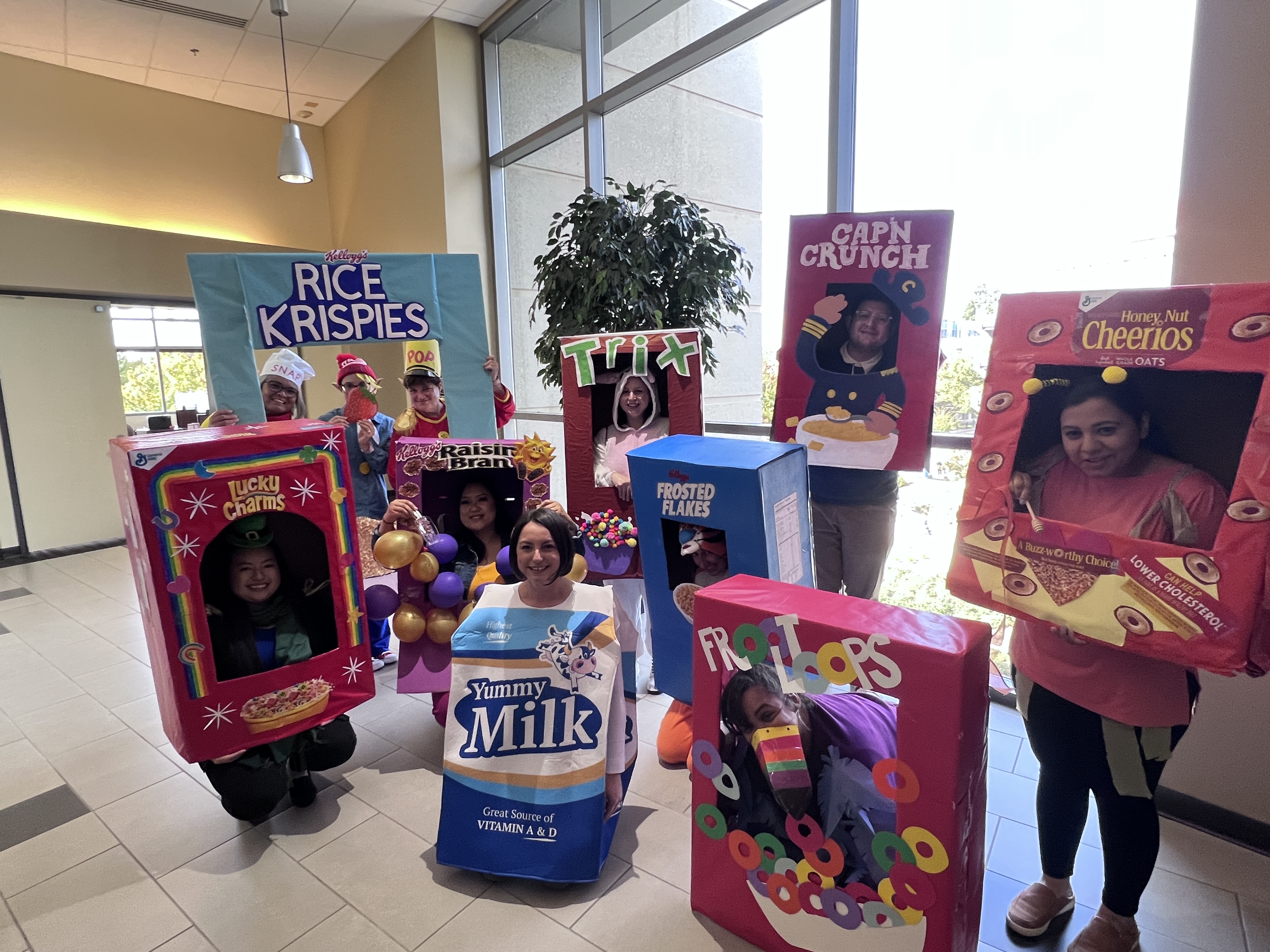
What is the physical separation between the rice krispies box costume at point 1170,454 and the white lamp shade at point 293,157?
5086 millimetres

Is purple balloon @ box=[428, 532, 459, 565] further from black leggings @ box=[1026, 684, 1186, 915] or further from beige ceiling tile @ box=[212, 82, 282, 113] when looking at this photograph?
beige ceiling tile @ box=[212, 82, 282, 113]

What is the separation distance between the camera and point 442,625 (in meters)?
2.41

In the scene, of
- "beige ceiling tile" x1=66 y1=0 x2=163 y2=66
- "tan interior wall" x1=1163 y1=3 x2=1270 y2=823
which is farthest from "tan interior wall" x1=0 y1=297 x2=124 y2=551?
"tan interior wall" x1=1163 y1=3 x2=1270 y2=823

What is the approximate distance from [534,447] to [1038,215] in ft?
6.82

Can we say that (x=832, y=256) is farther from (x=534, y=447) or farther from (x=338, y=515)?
(x=338, y=515)

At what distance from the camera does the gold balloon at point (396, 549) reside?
2.28 m

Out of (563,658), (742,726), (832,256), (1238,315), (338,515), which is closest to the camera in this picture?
(1238,315)

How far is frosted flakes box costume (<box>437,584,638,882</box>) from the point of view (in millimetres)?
1809

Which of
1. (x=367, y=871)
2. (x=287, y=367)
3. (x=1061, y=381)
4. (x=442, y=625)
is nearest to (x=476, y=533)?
(x=442, y=625)

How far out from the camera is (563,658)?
1.89 m

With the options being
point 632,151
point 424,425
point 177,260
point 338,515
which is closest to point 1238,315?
point 338,515

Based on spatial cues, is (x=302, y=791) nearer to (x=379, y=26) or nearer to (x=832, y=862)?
(x=832, y=862)

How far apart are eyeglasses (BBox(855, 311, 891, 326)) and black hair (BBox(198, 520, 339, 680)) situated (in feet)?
5.94

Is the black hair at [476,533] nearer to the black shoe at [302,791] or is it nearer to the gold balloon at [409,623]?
the gold balloon at [409,623]
